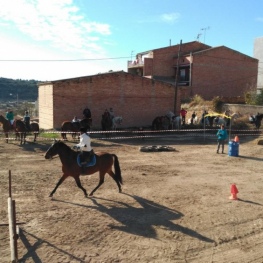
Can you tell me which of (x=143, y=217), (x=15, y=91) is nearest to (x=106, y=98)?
(x=143, y=217)

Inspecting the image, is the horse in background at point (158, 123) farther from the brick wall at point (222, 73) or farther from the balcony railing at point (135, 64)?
the balcony railing at point (135, 64)

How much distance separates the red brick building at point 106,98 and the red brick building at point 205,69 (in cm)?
1317

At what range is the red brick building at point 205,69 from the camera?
41.5 meters

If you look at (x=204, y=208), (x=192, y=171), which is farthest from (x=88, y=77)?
(x=204, y=208)

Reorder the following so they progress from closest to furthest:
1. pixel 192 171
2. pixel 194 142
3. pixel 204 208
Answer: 1. pixel 204 208
2. pixel 192 171
3. pixel 194 142

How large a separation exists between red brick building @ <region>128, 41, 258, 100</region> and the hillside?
41.0m

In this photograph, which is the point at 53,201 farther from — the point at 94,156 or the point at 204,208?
the point at 204,208

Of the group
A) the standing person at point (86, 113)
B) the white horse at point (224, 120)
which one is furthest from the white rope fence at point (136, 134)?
the standing person at point (86, 113)

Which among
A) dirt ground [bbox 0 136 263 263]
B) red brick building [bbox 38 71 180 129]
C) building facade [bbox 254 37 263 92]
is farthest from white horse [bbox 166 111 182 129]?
building facade [bbox 254 37 263 92]

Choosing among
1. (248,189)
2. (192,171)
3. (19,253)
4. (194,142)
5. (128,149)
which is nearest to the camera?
(19,253)

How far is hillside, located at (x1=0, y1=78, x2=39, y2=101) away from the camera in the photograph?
255 feet

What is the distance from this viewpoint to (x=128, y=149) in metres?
18.0

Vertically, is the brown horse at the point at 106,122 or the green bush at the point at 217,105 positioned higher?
the green bush at the point at 217,105

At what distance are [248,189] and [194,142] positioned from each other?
11297 millimetres
